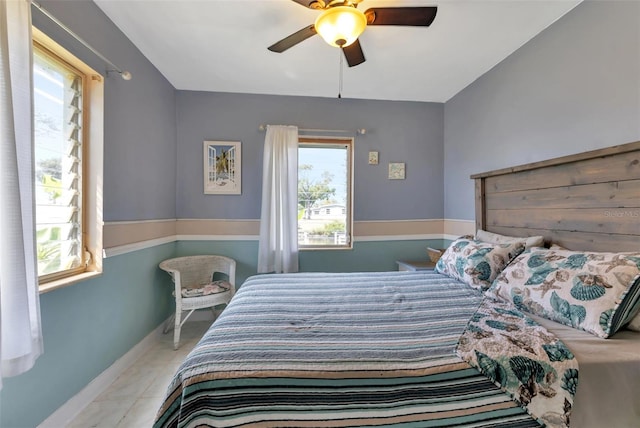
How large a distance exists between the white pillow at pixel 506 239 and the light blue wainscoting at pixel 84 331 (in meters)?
2.78

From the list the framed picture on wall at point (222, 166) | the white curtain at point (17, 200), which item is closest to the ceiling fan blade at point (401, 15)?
the white curtain at point (17, 200)

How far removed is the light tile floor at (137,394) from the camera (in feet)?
5.01

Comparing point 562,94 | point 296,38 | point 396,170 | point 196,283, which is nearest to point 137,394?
point 196,283

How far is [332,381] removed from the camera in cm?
89

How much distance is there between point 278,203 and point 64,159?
5.51ft

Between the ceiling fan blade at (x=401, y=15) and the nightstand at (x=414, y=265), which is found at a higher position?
the ceiling fan blade at (x=401, y=15)

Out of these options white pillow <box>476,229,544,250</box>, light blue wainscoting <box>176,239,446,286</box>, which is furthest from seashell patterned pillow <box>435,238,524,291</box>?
light blue wainscoting <box>176,239,446,286</box>

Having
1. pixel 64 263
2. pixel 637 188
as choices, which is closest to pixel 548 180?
pixel 637 188

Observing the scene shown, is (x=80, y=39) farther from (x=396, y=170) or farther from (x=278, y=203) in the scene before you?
(x=396, y=170)

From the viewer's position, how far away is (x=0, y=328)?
39.8 inches

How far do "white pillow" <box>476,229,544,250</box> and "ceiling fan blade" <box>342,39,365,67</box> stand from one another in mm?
1641

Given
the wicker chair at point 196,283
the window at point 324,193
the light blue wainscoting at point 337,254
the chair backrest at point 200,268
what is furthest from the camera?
the window at point 324,193

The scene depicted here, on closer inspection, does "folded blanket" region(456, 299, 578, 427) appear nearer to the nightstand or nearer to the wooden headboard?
the wooden headboard

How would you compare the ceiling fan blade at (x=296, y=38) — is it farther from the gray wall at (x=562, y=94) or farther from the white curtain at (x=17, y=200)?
the gray wall at (x=562, y=94)
